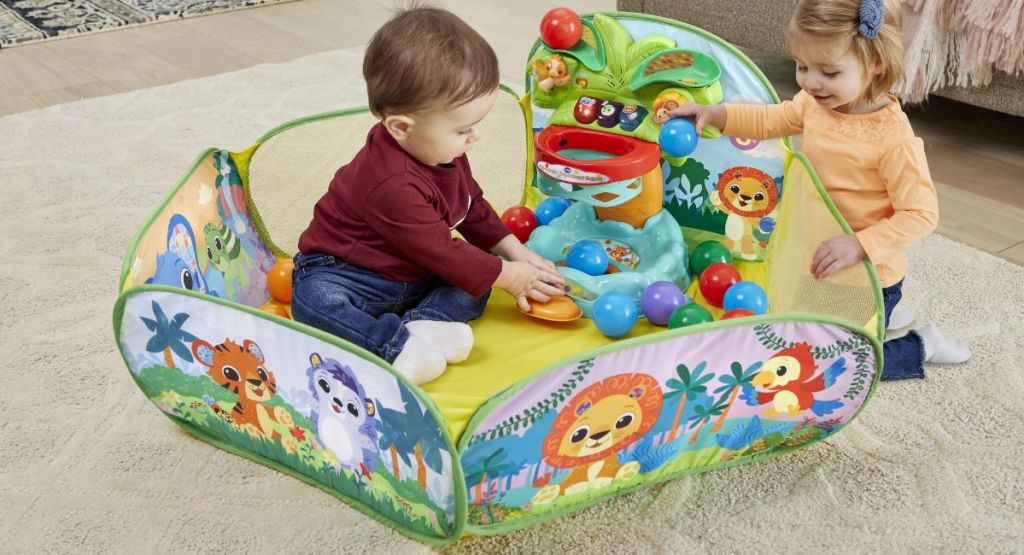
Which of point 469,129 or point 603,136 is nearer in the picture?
point 469,129

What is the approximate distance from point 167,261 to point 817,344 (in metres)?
0.75

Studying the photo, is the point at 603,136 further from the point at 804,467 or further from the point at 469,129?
the point at 804,467

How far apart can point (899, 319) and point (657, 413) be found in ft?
1.62

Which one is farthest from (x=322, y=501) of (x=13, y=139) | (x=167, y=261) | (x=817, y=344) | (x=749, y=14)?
(x=749, y=14)

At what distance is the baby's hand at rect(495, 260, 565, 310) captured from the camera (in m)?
1.20

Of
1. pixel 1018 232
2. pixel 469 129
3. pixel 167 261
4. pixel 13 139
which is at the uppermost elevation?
pixel 469 129

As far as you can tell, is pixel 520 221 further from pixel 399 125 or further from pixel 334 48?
pixel 334 48

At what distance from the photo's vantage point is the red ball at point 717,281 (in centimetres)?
130

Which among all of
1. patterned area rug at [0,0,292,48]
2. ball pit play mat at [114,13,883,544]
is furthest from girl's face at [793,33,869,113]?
patterned area rug at [0,0,292,48]

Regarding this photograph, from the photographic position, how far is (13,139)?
2.06 meters

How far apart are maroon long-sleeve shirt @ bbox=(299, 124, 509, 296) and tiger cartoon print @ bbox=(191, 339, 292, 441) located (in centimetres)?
22

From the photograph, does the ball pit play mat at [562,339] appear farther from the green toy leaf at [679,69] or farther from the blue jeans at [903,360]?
the blue jeans at [903,360]

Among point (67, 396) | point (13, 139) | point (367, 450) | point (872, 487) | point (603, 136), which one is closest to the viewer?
point (367, 450)

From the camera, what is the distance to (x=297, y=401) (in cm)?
99
